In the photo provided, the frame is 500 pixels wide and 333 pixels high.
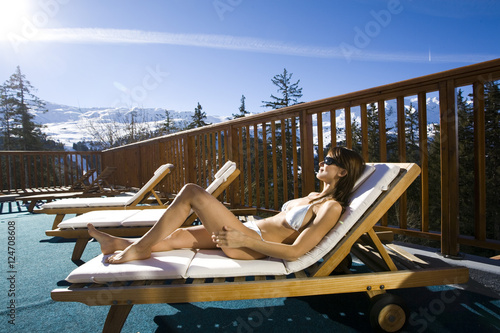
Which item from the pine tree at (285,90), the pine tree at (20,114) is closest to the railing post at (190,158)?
the pine tree at (285,90)

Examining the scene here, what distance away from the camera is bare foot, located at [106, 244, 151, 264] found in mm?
1644

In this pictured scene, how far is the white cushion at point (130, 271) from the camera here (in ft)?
4.80

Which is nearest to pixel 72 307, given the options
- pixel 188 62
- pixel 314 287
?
pixel 314 287

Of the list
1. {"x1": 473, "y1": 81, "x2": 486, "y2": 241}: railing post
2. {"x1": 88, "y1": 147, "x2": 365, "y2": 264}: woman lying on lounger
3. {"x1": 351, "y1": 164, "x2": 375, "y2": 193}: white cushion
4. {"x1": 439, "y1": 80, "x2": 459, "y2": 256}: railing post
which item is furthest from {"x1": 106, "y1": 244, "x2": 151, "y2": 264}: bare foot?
{"x1": 473, "y1": 81, "x2": 486, "y2": 241}: railing post

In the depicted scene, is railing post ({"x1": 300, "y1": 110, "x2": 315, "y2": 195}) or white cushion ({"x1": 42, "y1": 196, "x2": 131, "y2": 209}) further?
white cushion ({"x1": 42, "y1": 196, "x2": 131, "y2": 209})

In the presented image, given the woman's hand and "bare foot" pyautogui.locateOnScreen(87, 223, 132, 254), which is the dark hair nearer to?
the woman's hand

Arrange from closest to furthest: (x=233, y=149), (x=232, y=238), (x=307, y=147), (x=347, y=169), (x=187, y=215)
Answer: (x=232, y=238), (x=187, y=215), (x=347, y=169), (x=307, y=147), (x=233, y=149)

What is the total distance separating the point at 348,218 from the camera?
1.65 meters

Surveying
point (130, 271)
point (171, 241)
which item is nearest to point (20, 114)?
point (171, 241)

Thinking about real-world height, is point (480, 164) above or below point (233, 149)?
below

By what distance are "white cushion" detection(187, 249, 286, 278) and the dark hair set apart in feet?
2.11

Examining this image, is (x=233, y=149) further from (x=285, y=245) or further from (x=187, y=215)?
(x=285, y=245)

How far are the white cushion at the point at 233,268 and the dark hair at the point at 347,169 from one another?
0.64 m

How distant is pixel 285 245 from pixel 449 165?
1.41 meters
